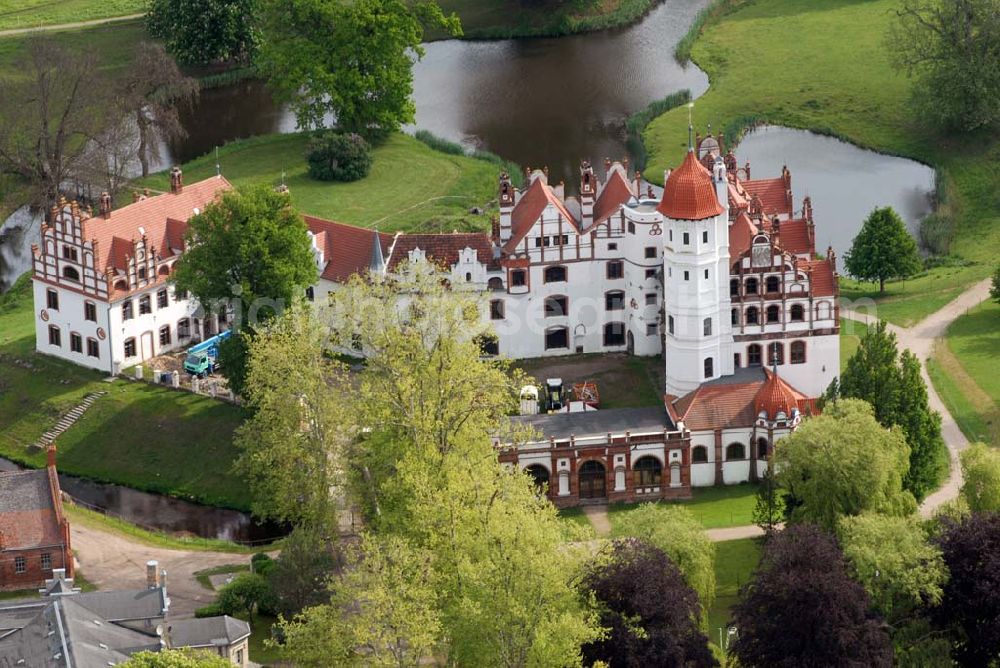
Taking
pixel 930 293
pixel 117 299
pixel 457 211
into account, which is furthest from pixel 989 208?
pixel 117 299

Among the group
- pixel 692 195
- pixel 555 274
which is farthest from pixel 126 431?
pixel 692 195

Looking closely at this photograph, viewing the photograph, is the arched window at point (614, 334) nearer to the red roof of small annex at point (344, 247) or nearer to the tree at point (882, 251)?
the red roof of small annex at point (344, 247)

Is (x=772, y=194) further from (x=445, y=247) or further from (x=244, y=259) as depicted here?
(x=244, y=259)

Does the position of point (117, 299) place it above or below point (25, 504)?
above

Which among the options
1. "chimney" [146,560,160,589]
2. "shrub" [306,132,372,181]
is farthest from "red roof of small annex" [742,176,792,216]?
"chimney" [146,560,160,589]

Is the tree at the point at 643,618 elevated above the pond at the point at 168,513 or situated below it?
below

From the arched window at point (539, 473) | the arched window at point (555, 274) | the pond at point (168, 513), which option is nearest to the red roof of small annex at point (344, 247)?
the arched window at point (555, 274)

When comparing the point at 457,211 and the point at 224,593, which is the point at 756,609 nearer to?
the point at 224,593
